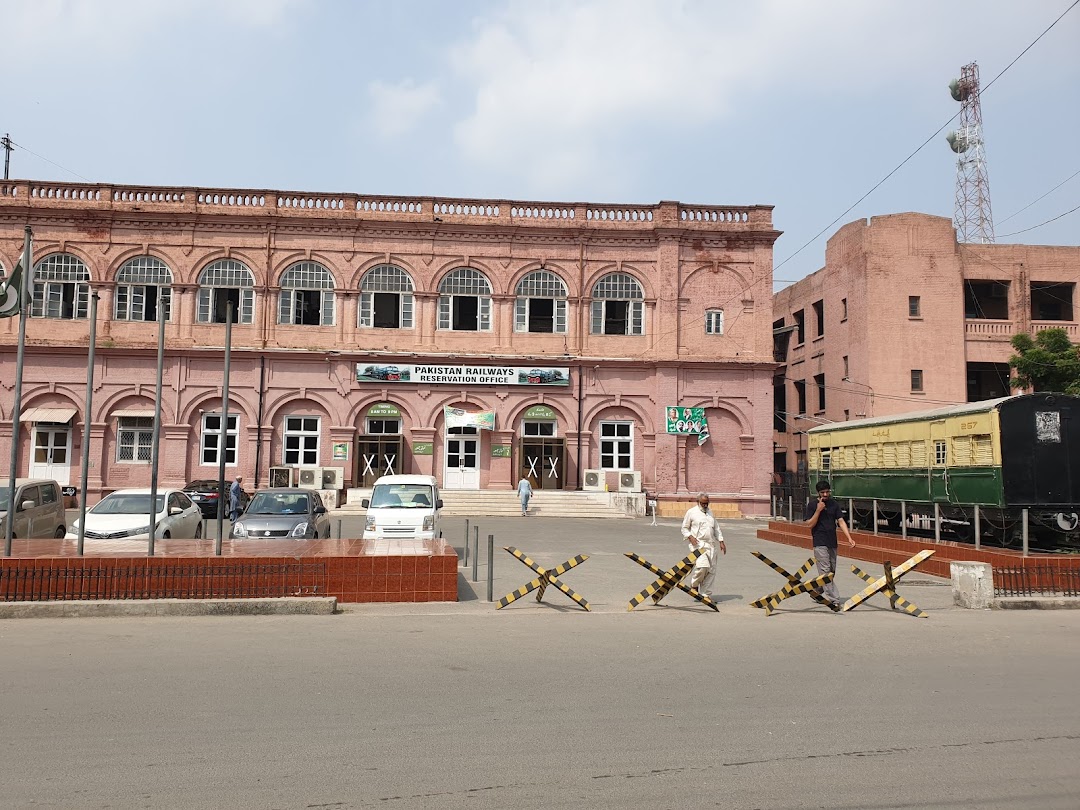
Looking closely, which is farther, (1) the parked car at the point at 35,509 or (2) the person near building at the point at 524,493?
(2) the person near building at the point at 524,493

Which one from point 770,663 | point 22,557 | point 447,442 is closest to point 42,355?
point 447,442

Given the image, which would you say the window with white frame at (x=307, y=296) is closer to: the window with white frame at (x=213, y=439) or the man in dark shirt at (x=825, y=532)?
the window with white frame at (x=213, y=439)

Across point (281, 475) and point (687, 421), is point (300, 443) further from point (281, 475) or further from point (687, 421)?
point (687, 421)

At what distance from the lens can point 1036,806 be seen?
16.0 feet

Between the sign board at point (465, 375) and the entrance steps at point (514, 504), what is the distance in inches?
181

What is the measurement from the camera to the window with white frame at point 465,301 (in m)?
35.8

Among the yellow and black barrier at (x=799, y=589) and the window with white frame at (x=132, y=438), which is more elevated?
the window with white frame at (x=132, y=438)

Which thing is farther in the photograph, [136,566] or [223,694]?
[136,566]

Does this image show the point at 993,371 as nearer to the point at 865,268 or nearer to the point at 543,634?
the point at 865,268

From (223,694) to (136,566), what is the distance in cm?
487

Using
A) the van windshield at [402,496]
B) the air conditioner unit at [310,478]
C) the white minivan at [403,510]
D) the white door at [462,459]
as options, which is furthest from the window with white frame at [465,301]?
the van windshield at [402,496]

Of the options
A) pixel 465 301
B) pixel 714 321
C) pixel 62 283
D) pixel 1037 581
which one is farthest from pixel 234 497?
pixel 1037 581

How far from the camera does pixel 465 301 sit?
118 ft

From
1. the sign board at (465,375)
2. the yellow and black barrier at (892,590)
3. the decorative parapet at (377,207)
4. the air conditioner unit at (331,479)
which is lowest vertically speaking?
the yellow and black barrier at (892,590)
